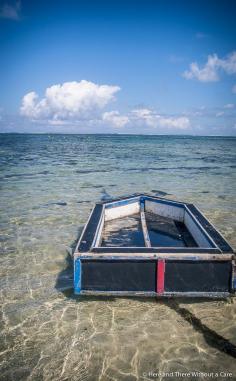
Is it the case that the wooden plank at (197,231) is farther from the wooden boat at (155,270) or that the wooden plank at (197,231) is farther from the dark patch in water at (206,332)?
the dark patch in water at (206,332)

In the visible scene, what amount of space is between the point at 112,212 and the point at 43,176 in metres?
13.7

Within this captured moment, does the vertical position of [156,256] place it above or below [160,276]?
above

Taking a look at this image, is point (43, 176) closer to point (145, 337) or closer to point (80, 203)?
point (80, 203)

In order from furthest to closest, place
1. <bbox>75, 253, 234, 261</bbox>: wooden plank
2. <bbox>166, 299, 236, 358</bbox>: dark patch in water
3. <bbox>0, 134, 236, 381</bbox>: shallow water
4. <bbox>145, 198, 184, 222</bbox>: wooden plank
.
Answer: <bbox>145, 198, 184, 222</bbox>: wooden plank, <bbox>75, 253, 234, 261</bbox>: wooden plank, <bbox>166, 299, 236, 358</bbox>: dark patch in water, <bbox>0, 134, 236, 381</bbox>: shallow water

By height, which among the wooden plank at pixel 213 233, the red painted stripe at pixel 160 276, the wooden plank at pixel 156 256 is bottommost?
the red painted stripe at pixel 160 276

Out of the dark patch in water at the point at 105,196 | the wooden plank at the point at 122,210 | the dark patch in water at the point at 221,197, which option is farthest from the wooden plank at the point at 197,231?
the dark patch in water at the point at 221,197

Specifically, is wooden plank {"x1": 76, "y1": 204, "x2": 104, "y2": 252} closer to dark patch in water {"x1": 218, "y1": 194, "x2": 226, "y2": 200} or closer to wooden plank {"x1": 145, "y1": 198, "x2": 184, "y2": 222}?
wooden plank {"x1": 145, "y1": 198, "x2": 184, "y2": 222}

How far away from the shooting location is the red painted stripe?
15.5 ft

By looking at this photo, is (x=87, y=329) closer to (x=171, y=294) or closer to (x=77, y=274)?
(x=77, y=274)

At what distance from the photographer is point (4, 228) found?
9398 millimetres

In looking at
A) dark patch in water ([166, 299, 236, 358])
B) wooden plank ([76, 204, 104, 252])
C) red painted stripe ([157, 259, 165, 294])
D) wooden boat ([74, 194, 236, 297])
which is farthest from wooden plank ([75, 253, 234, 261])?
dark patch in water ([166, 299, 236, 358])

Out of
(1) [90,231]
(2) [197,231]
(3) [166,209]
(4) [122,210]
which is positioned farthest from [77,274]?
(3) [166,209]

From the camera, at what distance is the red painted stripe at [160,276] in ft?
15.5

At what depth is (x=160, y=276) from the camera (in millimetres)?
4809
